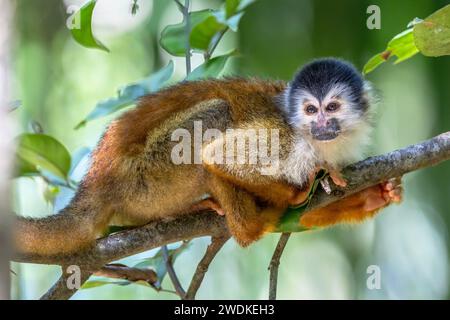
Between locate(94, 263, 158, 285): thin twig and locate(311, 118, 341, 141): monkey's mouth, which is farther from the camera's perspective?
locate(311, 118, 341, 141): monkey's mouth

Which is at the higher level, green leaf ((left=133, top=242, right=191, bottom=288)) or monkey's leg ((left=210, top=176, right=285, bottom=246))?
monkey's leg ((left=210, top=176, right=285, bottom=246))

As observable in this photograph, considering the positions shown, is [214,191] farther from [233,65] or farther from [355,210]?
[233,65]

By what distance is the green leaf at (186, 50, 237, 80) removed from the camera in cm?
405

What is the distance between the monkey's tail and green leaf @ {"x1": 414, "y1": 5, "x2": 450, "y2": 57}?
200 centimetres

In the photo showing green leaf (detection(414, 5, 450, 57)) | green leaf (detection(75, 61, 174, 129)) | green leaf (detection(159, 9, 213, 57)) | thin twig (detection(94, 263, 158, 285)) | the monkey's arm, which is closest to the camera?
green leaf (detection(414, 5, 450, 57))

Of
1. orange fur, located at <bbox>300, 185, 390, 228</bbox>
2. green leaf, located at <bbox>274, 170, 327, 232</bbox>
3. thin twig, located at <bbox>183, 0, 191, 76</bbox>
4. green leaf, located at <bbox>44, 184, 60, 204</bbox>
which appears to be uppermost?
thin twig, located at <bbox>183, 0, 191, 76</bbox>

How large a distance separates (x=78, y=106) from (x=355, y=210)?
4850mm

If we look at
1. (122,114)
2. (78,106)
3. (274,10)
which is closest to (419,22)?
(122,114)

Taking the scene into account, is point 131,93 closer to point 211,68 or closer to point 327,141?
point 211,68

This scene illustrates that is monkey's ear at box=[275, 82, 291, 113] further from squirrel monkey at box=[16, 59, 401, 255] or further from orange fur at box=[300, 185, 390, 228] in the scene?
orange fur at box=[300, 185, 390, 228]

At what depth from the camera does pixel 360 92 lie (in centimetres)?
429

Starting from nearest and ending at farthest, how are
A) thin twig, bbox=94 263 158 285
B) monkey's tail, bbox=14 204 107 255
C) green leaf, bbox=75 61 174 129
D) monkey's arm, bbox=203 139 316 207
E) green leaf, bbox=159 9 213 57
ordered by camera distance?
monkey's tail, bbox=14 204 107 255, thin twig, bbox=94 263 158 285, monkey's arm, bbox=203 139 316 207, green leaf, bbox=159 9 213 57, green leaf, bbox=75 61 174 129

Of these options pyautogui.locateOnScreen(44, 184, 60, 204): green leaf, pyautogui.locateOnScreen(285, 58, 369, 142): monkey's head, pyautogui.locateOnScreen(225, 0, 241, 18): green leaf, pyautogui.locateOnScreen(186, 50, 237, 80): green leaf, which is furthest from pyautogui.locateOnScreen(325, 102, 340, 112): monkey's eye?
pyautogui.locateOnScreen(44, 184, 60, 204): green leaf

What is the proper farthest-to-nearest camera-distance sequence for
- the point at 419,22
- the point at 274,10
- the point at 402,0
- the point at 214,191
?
the point at 274,10, the point at 402,0, the point at 214,191, the point at 419,22
